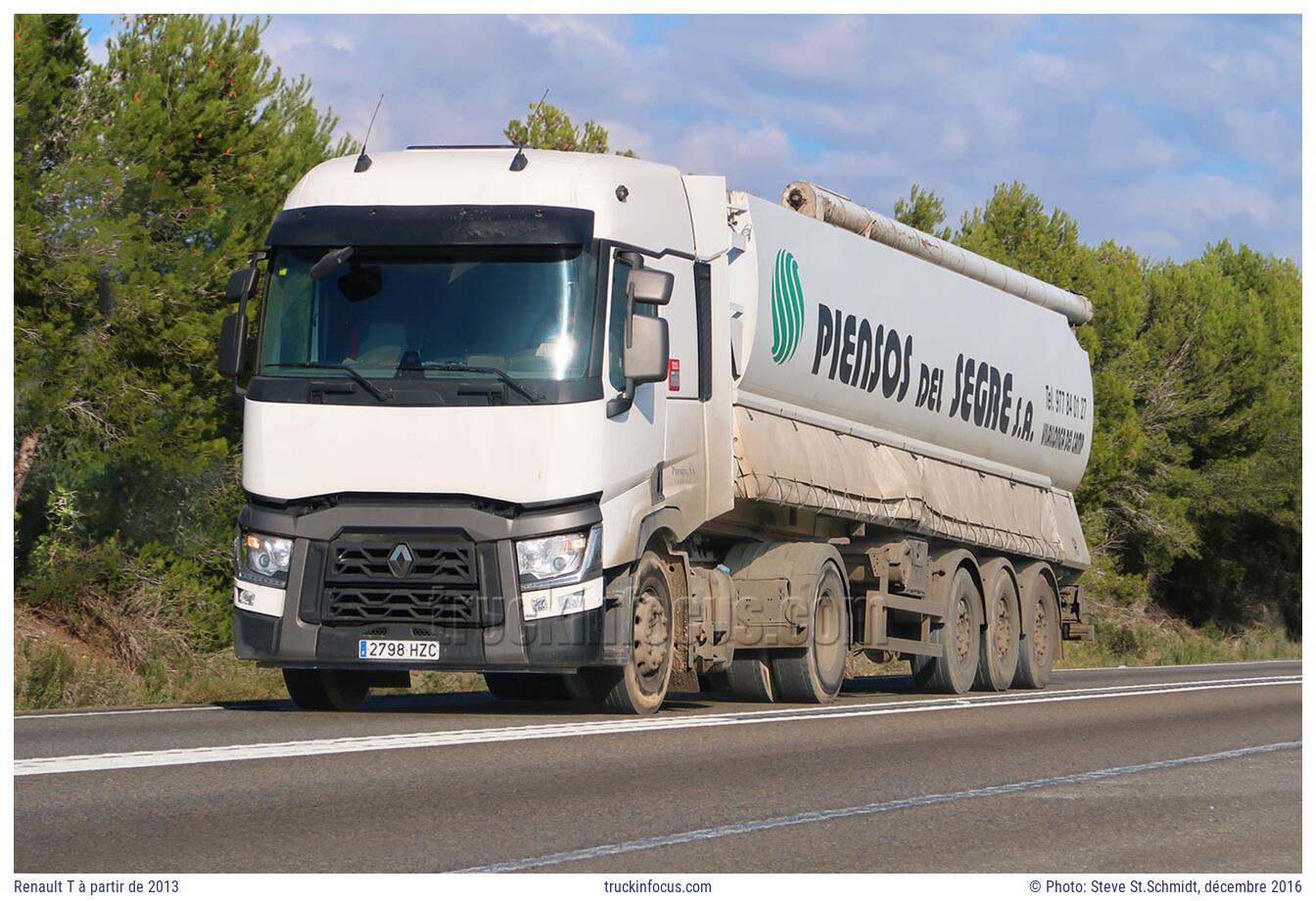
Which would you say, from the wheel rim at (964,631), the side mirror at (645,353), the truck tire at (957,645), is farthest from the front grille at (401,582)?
the wheel rim at (964,631)

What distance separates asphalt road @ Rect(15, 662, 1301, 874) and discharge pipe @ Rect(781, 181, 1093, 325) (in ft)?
16.4

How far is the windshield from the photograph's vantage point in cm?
1234

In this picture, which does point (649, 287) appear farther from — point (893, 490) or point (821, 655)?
point (893, 490)

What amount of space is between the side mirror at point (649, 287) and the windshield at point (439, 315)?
0.29m

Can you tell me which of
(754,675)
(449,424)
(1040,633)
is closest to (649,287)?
(449,424)

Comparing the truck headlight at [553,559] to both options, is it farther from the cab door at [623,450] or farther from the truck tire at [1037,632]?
the truck tire at [1037,632]

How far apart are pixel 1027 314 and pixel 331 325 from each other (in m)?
11.0

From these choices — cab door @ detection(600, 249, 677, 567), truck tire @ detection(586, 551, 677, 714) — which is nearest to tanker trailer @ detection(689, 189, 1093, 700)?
truck tire @ detection(586, 551, 677, 714)

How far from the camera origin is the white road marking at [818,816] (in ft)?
22.5

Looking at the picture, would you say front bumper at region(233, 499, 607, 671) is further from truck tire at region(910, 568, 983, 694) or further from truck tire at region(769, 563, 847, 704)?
truck tire at region(910, 568, 983, 694)

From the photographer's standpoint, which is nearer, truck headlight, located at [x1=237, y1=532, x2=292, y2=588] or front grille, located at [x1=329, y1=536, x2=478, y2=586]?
front grille, located at [x1=329, y1=536, x2=478, y2=586]

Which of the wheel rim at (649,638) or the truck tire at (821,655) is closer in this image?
the wheel rim at (649,638)

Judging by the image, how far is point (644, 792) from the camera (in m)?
8.84

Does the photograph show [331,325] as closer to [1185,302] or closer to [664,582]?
[664,582]
